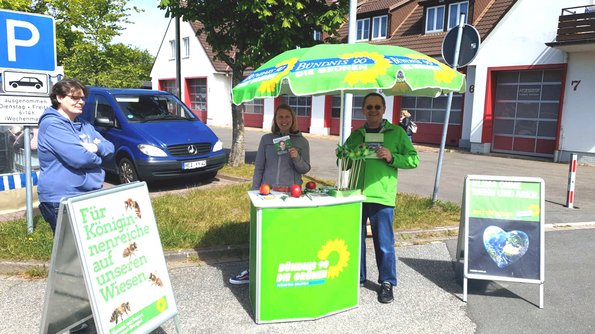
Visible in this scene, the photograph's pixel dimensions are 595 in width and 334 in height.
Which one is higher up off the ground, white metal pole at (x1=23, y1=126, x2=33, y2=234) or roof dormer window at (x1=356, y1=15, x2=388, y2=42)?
roof dormer window at (x1=356, y1=15, x2=388, y2=42)

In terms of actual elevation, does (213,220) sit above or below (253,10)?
below

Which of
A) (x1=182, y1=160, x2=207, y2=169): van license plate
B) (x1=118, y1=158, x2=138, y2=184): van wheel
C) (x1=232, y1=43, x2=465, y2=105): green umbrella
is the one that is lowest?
(x1=118, y1=158, x2=138, y2=184): van wheel

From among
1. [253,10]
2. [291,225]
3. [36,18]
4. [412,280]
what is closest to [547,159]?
[253,10]

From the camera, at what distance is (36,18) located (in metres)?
5.19

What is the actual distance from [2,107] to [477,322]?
539 cm

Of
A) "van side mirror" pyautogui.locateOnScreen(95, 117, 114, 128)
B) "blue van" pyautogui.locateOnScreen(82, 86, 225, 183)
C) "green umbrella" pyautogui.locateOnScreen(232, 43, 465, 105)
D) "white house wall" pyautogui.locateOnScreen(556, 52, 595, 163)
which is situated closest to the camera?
"green umbrella" pyautogui.locateOnScreen(232, 43, 465, 105)

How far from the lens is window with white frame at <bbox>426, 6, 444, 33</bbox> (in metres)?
18.9

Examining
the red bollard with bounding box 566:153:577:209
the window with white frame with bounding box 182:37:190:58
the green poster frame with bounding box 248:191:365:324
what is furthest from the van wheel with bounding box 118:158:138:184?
the window with white frame with bounding box 182:37:190:58

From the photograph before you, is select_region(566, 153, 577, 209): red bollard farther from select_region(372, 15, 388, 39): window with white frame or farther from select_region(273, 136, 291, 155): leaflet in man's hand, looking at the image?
select_region(372, 15, 388, 39): window with white frame

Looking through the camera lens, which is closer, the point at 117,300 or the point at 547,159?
the point at 117,300

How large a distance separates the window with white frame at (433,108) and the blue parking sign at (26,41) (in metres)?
15.7

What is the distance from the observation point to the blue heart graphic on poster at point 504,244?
4.04 m

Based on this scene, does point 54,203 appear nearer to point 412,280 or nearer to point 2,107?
point 2,107

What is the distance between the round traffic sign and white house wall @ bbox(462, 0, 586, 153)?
9525 mm
